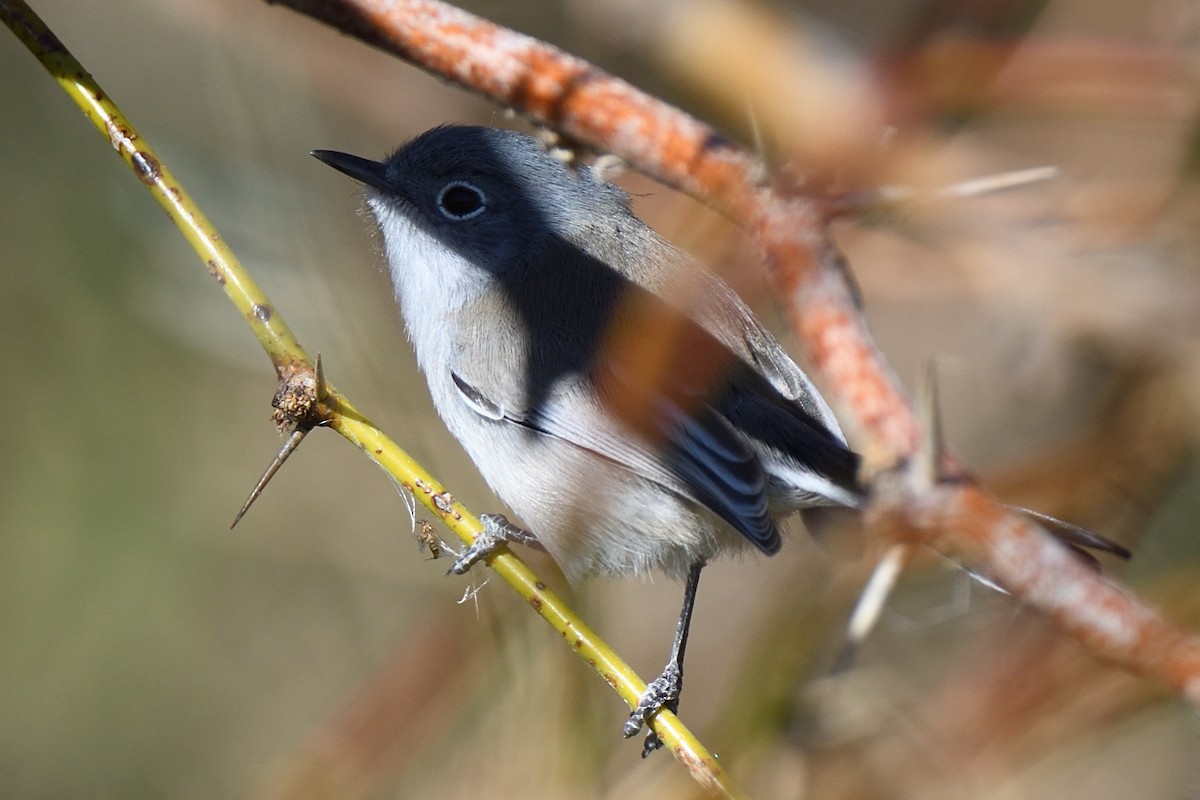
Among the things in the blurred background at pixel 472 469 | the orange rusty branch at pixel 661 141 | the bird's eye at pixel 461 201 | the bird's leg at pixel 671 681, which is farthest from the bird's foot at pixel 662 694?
the orange rusty branch at pixel 661 141

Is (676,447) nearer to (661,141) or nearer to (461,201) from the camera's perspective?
(461,201)

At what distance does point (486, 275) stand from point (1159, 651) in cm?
219

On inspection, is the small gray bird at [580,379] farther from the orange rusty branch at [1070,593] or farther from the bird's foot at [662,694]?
the orange rusty branch at [1070,593]

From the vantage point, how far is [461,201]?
9.02 ft

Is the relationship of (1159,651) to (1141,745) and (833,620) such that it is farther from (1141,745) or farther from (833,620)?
(1141,745)

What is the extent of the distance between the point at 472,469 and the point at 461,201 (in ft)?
2.16

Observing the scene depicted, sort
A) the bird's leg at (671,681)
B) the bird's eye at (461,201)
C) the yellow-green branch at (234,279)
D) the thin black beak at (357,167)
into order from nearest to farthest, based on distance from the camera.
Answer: the yellow-green branch at (234,279) → the bird's leg at (671,681) → the thin black beak at (357,167) → the bird's eye at (461,201)

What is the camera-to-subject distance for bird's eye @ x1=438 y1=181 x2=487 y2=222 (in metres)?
2.72

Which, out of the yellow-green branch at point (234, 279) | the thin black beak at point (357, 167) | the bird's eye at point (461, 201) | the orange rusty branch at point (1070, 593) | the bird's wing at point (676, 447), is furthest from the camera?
the bird's eye at point (461, 201)

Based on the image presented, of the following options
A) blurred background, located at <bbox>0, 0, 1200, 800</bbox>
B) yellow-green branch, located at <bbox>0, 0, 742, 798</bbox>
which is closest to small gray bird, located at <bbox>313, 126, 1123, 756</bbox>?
blurred background, located at <bbox>0, 0, 1200, 800</bbox>

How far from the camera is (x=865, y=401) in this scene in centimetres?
72

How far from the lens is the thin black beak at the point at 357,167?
8.15 ft

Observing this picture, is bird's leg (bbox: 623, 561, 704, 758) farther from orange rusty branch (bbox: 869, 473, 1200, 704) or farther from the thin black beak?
orange rusty branch (bbox: 869, 473, 1200, 704)

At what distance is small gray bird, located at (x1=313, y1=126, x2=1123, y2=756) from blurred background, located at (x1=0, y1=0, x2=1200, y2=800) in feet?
0.44
